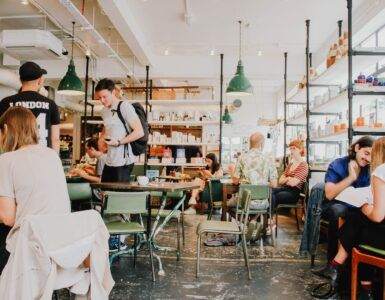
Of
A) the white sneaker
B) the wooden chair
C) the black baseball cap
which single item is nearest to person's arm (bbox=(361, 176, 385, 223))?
the wooden chair

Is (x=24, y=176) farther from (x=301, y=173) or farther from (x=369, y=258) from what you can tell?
(x=301, y=173)

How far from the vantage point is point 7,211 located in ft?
6.58

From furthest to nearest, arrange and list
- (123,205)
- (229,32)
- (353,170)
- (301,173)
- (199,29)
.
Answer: (229,32)
(199,29)
(301,173)
(353,170)
(123,205)

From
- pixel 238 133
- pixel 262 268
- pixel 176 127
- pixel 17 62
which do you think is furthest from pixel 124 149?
pixel 238 133

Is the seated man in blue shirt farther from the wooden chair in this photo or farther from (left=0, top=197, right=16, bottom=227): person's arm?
(left=0, top=197, right=16, bottom=227): person's arm

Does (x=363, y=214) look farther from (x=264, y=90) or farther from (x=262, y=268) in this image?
(x=264, y=90)

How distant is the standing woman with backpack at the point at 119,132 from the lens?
4004 millimetres

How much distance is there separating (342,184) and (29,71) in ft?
9.30

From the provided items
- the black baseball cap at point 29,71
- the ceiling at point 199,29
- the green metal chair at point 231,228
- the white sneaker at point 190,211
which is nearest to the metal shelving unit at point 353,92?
the green metal chair at point 231,228

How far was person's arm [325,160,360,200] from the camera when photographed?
144 inches

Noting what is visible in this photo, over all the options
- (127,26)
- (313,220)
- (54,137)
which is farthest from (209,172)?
(54,137)

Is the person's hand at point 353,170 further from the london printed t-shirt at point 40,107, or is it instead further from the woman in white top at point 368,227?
the london printed t-shirt at point 40,107

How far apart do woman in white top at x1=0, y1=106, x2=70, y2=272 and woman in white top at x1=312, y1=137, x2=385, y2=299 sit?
1874mm

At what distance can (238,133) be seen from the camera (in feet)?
50.0
